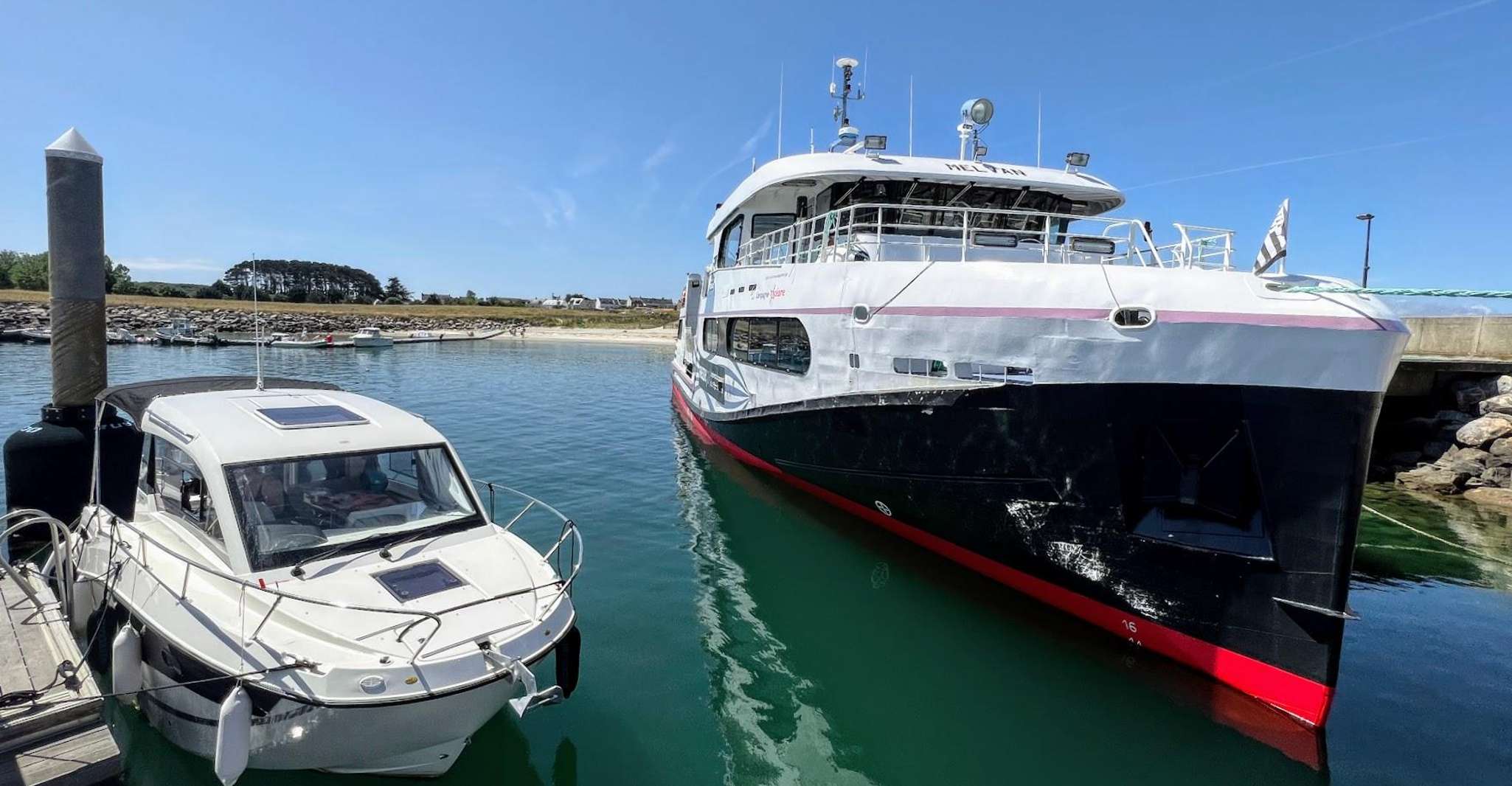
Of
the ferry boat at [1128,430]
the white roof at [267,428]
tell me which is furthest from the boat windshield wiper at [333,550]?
the ferry boat at [1128,430]

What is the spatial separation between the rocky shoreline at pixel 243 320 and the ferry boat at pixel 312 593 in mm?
64371

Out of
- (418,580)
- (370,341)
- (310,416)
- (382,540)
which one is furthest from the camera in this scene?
(370,341)

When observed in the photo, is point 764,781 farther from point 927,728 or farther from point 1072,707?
point 1072,707

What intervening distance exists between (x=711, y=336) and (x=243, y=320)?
7489cm

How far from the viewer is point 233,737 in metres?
3.89

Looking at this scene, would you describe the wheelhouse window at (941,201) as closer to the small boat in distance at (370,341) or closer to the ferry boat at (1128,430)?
the ferry boat at (1128,430)

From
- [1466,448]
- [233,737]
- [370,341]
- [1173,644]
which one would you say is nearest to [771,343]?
[1173,644]

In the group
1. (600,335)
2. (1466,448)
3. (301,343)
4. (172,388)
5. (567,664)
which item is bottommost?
(567,664)

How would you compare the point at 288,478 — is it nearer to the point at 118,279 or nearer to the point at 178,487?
the point at 178,487

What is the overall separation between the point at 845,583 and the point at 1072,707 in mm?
3238

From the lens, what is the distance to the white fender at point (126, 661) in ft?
15.7

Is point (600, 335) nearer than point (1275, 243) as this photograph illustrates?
No

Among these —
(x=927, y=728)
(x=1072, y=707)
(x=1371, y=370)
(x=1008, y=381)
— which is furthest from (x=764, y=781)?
(x=1371, y=370)

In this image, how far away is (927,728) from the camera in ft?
19.9
